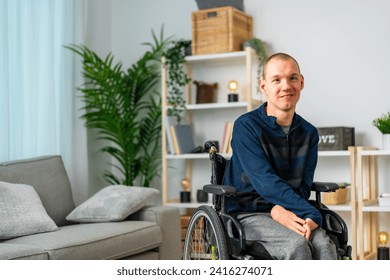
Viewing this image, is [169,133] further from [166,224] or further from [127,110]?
[166,224]

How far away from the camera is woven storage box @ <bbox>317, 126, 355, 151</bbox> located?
403cm

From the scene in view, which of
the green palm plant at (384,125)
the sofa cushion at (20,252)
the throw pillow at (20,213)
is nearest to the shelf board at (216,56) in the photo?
the green palm plant at (384,125)

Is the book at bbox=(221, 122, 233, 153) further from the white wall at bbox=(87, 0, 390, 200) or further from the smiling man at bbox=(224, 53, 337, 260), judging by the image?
the smiling man at bbox=(224, 53, 337, 260)

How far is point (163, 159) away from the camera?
4.57 meters

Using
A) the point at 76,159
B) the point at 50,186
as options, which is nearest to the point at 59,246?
the point at 50,186

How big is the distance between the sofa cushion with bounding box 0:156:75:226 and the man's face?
1.68 m

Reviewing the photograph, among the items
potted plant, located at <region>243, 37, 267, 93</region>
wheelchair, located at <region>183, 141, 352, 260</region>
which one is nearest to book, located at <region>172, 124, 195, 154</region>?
potted plant, located at <region>243, 37, 267, 93</region>

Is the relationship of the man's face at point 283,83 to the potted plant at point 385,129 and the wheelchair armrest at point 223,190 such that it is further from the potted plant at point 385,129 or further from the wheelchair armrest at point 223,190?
the potted plant at point 385,129

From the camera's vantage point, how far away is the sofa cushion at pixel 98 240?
9.70ft

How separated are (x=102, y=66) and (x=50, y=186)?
1.42 meters

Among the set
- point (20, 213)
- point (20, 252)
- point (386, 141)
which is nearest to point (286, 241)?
point (20, 252)

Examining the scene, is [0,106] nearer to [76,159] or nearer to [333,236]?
[76,159]

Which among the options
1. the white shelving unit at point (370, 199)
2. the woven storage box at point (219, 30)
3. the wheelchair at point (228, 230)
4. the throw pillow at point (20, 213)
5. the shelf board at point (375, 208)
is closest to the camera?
the wheelchair at point (228, 230)

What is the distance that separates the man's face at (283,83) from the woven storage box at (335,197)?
1777 mm
